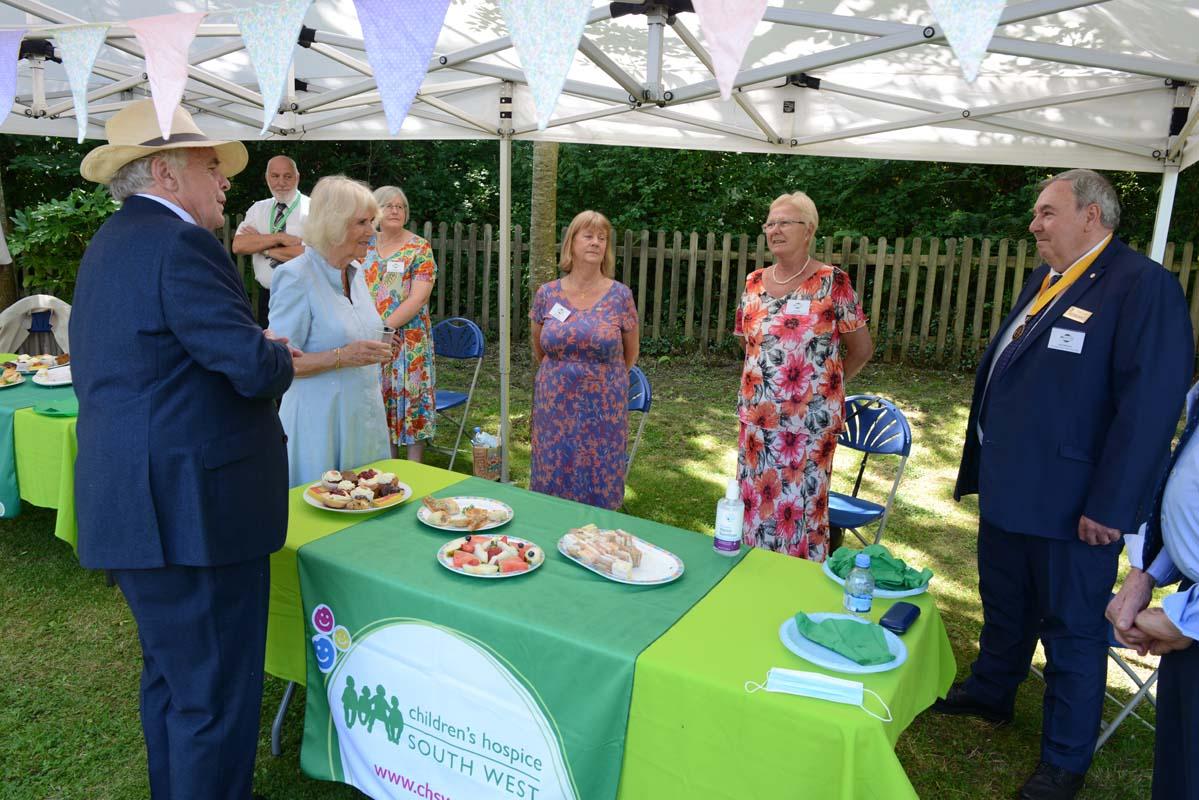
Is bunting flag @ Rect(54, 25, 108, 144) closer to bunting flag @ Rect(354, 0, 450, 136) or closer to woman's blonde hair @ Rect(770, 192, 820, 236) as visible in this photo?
bunting flag @ Rect(354, 0, 450, 136)

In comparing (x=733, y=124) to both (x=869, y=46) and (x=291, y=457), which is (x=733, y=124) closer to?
(x=869, y=46)

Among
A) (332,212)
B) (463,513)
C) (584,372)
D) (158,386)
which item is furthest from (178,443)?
(584,372)

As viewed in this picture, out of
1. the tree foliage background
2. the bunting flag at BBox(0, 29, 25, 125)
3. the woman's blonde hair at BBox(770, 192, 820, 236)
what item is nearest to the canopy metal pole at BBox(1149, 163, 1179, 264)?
the woman's blonde hair at BBox(770, 192, 820, 236)

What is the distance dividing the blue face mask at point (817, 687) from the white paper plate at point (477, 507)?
1001 mm

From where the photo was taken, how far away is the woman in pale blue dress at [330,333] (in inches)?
106

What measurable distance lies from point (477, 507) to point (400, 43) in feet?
4.39

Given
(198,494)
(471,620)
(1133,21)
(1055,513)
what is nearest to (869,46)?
(1133,21)

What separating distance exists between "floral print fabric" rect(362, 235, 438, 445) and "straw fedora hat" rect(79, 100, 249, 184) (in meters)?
2.37

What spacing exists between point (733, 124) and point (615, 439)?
5.67 feet

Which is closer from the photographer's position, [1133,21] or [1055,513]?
[1055,513]

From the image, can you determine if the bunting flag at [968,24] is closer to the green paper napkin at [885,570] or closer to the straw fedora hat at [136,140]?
the green paper napkin at [885,570]

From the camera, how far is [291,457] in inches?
111

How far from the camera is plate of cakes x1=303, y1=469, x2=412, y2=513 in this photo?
2.38m

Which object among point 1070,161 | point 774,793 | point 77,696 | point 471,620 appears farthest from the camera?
point 1070,161
